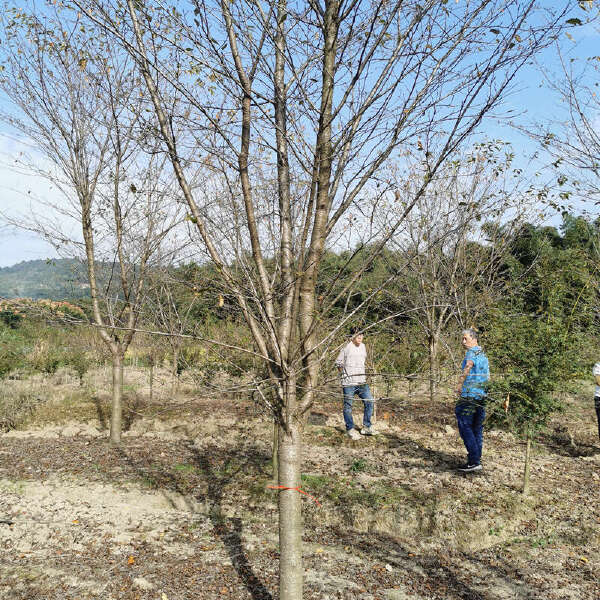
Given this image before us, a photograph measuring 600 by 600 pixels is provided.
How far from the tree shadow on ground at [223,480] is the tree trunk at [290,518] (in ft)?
2.93

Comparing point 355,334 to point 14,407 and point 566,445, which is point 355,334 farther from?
point 14,407

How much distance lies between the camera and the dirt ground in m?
3.69

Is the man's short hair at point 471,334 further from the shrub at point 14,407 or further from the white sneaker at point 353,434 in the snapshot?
the shrub at point 14,407

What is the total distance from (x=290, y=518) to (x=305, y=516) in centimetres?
239

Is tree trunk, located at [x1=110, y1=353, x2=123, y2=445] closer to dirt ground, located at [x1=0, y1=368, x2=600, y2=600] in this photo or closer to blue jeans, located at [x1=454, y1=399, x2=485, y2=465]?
dirt ground, located at [x1=0, y1=368, x2=600, y2=600]

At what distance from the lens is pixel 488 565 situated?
409 cm

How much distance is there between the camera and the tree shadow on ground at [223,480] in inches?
153

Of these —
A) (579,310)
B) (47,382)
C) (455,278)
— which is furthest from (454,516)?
(47,382)

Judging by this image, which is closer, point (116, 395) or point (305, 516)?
point (305, 516)

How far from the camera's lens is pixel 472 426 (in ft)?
19.1

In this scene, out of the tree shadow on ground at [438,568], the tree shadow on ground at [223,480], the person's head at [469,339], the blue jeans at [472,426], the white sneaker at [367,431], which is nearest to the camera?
the tree shadow on ground at [438,568]

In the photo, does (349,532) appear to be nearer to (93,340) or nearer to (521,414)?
(521,414)

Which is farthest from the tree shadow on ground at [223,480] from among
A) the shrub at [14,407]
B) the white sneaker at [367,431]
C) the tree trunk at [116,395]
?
the shrub at [14,407]

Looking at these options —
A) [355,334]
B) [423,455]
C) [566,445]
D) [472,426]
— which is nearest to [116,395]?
[423,455]
